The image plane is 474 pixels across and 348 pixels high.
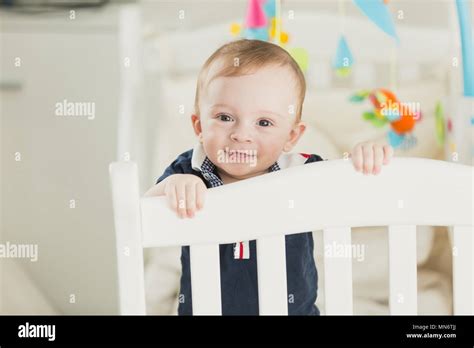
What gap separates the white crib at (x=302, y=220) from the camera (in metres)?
0.52

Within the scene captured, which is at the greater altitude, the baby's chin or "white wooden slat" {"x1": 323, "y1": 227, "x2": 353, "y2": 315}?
the baby's chin

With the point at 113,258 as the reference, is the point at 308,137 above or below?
above

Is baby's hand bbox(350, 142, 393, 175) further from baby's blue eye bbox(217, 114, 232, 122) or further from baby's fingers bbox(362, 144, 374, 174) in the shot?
baby's blue eye bbox(217, 114, 232, 122)

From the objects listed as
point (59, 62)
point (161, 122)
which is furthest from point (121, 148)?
point (59, 62)

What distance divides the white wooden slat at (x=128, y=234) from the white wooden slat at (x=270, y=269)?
93 millimetres

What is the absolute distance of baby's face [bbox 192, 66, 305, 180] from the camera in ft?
2.07

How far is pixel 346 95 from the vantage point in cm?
129

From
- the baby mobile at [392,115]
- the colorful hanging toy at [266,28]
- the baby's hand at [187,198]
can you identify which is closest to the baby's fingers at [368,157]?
the baby's hand at [187,198]

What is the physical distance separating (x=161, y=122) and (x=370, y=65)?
433 mm

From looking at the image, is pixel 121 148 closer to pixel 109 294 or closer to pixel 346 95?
pixel 346 95

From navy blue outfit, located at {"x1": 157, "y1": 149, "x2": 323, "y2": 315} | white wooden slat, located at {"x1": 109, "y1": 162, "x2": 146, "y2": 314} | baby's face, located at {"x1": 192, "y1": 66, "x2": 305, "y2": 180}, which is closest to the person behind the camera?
white wooden slat, located at {"x1": 109, "y1": 162, "x2": 146, "y2": 314}

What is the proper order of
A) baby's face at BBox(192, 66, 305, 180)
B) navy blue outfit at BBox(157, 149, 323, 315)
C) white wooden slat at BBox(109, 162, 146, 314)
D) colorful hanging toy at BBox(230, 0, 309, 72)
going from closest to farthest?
white wooden slat at BBox(109, 162, 146, 314) → baby's face at BBox(192, 66, 305, 180) → navy blue outfit at BBox(157, 149, 323, 315) → colorful hanging toy at BBox(230, 0, 309, 72)

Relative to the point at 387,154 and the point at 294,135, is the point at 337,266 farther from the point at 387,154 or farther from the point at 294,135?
the point at 294,135

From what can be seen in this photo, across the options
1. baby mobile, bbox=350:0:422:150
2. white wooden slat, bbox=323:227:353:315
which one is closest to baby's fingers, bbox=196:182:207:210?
white wooden slat, bbox=323:227:353:315
